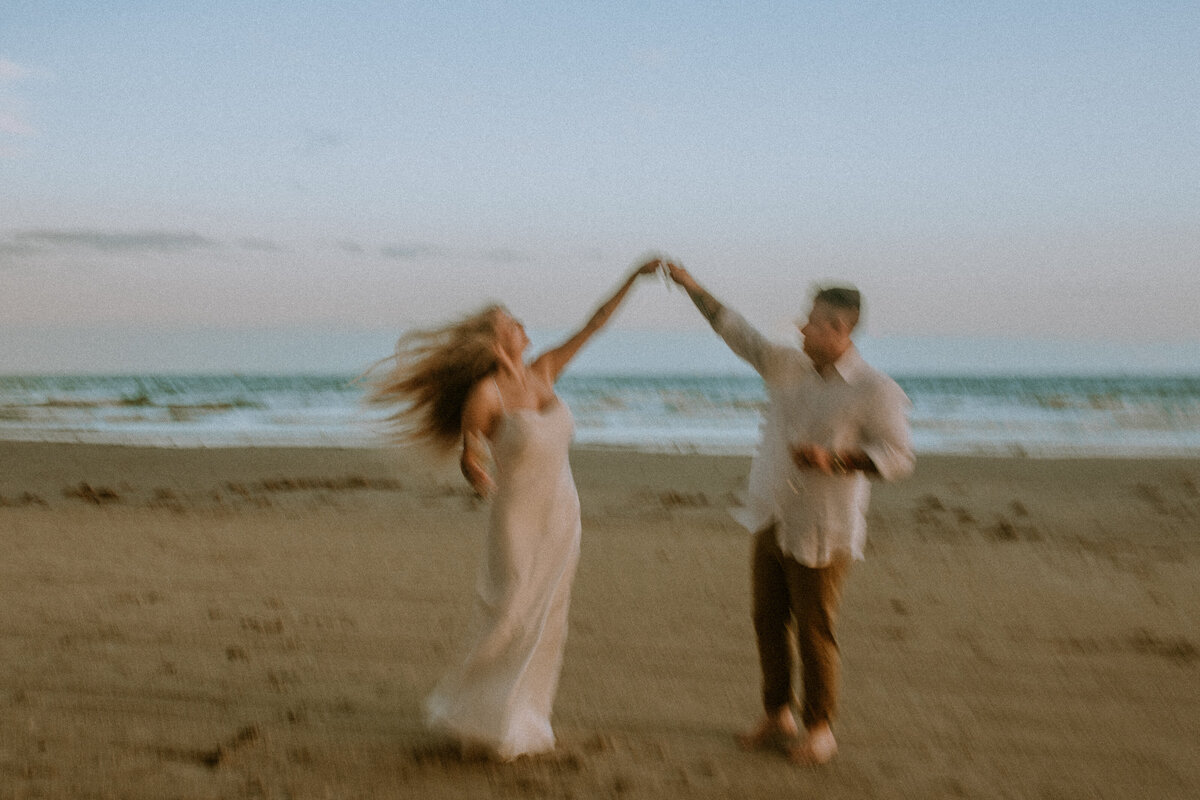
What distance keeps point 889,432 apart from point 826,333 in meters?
0.44

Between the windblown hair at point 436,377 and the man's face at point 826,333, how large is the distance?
123 centimetres

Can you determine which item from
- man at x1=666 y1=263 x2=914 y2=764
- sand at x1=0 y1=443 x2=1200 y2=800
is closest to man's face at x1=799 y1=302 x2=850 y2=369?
man at x1=666 y1=263 x2=914 y2=764

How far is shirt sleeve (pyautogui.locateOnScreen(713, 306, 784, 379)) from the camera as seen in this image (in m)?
3.98

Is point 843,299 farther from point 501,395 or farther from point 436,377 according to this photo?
point 436,377

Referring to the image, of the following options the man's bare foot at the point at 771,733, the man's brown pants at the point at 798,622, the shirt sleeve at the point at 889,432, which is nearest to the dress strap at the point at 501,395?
the man's brown pants at the point at 798,622

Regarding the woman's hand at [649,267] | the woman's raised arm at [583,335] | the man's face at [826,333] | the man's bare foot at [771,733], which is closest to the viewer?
the man's face at [826,333]

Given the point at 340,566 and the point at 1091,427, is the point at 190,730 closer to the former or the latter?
the point at 340,566

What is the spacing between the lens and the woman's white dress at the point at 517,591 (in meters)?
3.70

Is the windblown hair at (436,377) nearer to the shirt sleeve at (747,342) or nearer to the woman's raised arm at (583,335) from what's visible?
the woman's raised arm at (583,335)

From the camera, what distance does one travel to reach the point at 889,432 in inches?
145

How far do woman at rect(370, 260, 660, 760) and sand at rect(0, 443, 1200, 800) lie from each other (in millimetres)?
217

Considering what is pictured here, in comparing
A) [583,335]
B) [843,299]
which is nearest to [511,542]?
[583,335]

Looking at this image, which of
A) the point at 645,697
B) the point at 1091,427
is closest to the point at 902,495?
the point at 645,697

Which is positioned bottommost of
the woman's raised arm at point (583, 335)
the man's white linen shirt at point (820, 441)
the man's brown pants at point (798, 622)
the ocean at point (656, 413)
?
the ocean at point (656, 413)
